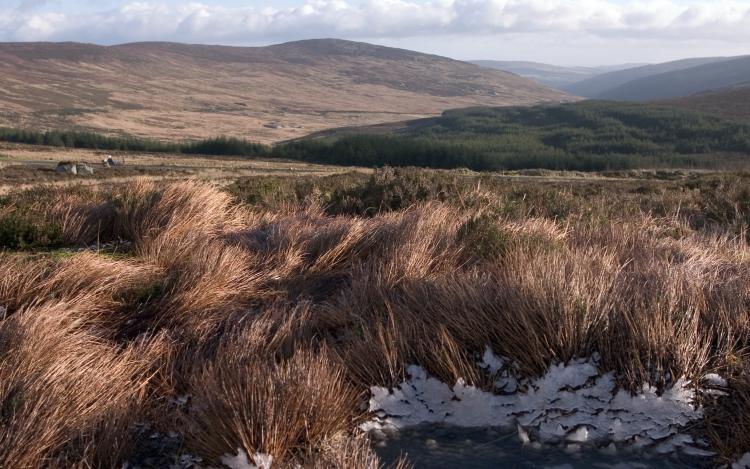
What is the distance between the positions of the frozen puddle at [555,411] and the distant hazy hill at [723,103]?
4316 inches

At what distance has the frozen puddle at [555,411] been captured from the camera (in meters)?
3.27

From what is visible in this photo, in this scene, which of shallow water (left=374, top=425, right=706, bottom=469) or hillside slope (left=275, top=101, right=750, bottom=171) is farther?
hillside slope (left=275, top=101, right=750, bottom=171)

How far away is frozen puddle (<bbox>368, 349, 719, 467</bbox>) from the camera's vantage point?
3.27 m

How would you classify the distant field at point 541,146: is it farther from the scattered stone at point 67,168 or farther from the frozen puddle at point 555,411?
the frozen puddle at point 555,411

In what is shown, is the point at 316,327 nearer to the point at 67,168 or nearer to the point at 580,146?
the point at 67,168

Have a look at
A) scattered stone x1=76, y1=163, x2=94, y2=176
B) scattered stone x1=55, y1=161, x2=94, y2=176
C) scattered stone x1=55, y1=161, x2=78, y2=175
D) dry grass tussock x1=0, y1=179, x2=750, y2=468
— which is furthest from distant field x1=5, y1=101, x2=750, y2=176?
dry grass tussock x1=0, y1=179, x2=750, y2=468

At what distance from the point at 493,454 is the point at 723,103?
12611 cm

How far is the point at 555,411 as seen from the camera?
3.41 m

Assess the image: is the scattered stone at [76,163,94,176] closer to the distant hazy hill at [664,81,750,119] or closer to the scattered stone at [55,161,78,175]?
the scattered stone at [55,161,78,175]

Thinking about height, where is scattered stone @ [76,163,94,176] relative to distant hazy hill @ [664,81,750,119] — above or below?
above

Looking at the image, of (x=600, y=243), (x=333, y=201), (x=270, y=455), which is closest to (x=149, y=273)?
(x=270, y=455)

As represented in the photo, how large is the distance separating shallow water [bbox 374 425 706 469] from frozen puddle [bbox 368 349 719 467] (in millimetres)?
15

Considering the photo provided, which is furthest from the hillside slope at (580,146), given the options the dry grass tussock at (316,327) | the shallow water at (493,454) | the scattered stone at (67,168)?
the shallow water at (493,454)

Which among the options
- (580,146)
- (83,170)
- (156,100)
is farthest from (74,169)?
(156,100)
